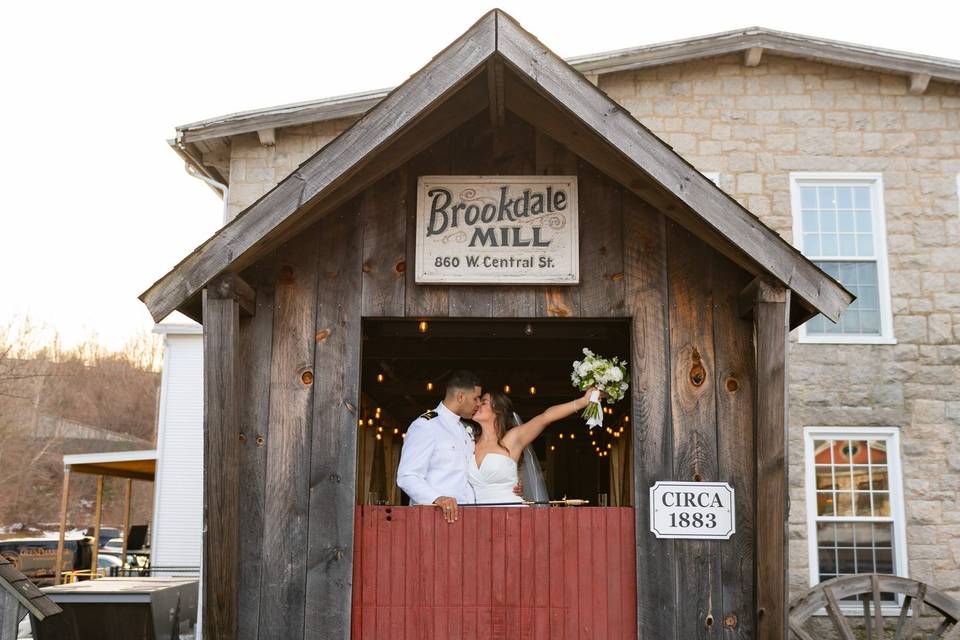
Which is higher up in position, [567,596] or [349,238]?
[349,238]

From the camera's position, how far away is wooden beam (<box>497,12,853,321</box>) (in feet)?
17.1

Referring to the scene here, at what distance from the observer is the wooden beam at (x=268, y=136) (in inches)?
484

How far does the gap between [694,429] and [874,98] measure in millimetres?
8024

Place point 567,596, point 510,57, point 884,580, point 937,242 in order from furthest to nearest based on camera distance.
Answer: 1. point 937,242
2. point 884,580
3. point 567,596
4. point 510,57

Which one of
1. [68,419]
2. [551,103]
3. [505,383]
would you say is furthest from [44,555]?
[68,419]

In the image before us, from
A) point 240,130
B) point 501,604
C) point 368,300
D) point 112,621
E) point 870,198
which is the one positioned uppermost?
point 240,130

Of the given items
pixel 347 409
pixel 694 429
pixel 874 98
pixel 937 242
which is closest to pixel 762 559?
pixel 694 429

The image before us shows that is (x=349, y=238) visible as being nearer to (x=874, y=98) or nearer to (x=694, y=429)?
(x=694, y=429)

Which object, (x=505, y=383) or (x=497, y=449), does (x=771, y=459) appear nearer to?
(x=497, y=449)

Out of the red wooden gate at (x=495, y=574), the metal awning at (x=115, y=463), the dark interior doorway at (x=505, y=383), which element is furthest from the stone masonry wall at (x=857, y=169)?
the metal awning at (x=115, y=463)

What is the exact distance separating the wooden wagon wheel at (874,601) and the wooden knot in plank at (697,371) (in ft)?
17.6

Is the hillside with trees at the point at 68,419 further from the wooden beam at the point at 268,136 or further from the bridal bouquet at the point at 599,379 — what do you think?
the bridal bouquet at the point at 599,379

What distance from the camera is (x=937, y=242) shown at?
11609 millimetres

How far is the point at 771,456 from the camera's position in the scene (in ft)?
17.2
